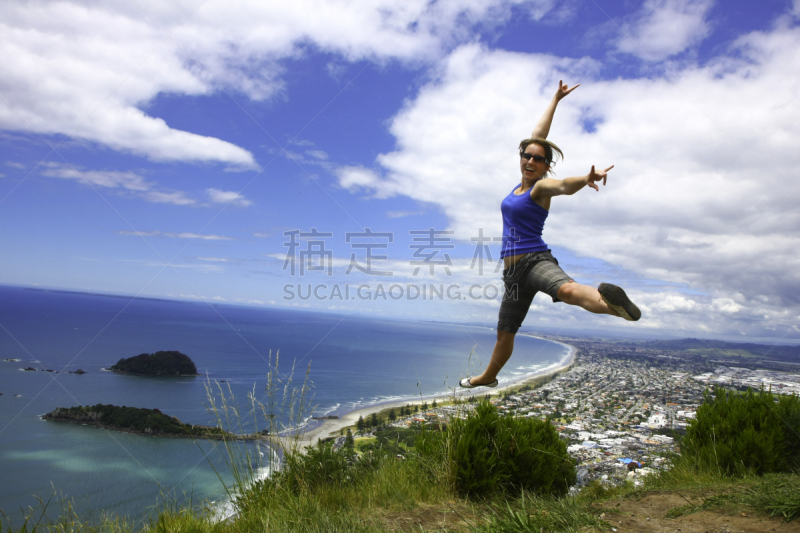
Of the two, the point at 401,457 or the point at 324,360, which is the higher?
the point at 401,457

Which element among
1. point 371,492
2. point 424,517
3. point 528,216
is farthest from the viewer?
point 371,492

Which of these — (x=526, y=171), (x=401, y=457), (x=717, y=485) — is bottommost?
(x=401, y=457)

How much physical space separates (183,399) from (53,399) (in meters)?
14.6

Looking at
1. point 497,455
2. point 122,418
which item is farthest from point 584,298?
point 122,418

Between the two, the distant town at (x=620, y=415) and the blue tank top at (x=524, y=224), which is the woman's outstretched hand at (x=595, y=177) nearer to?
the blue tank top at (x=524, y=224)

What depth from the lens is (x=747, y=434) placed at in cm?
412

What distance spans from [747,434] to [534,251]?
3327mm

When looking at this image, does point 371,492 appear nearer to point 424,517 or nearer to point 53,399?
point 424,517

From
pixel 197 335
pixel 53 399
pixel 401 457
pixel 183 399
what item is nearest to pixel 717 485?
pixel 401 457

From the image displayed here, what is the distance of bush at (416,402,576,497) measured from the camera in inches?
138

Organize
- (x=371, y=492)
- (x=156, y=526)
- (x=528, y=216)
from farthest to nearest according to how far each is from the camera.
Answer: (x=371, y=492)
(x=528, y=216)
(x=156, y=526)

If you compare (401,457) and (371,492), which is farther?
(401,457)

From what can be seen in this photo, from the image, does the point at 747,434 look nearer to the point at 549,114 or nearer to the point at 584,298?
the point at 584,298

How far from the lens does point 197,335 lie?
76.8 metres
